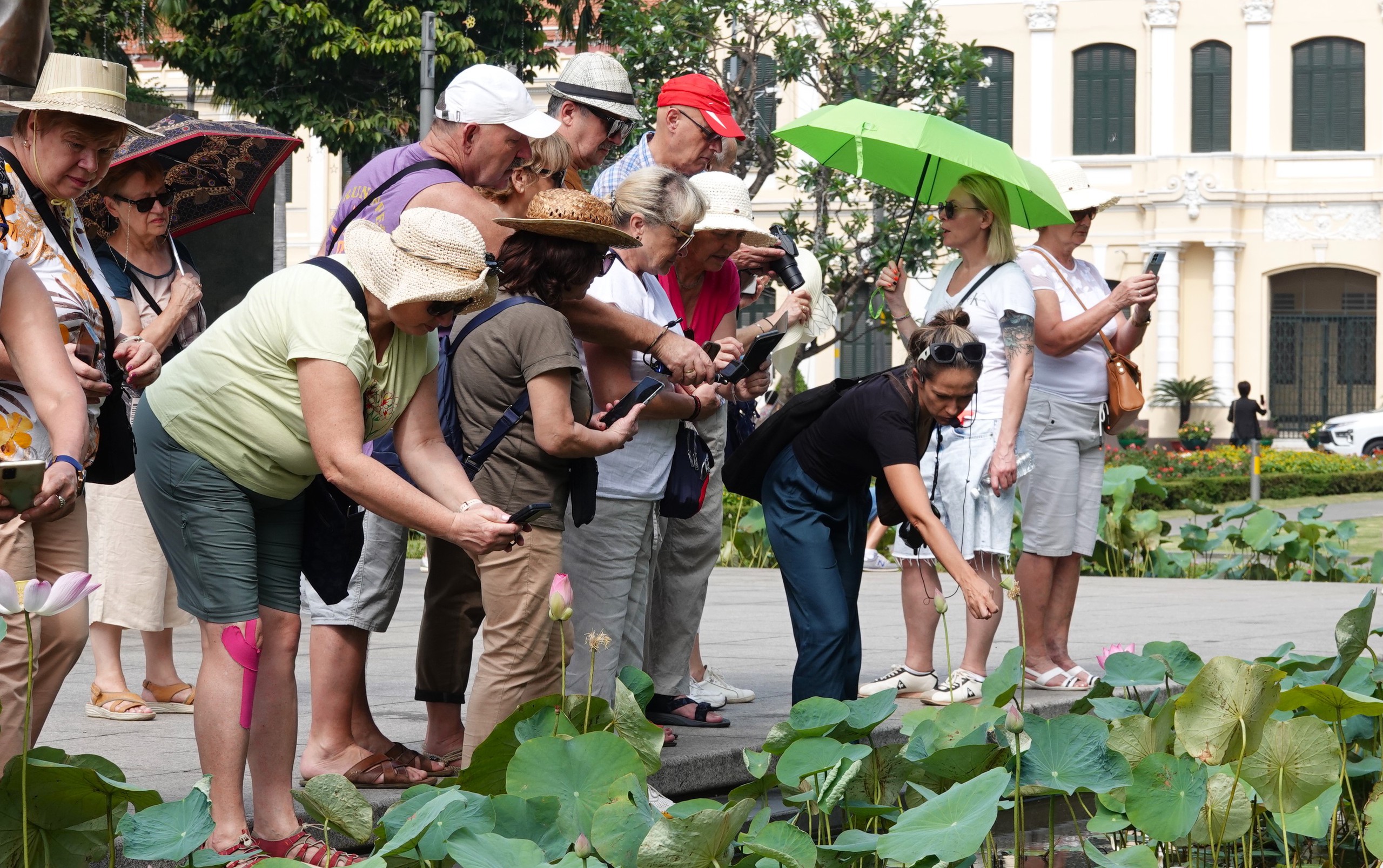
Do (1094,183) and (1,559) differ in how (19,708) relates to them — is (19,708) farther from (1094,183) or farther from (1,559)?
(1094,183)

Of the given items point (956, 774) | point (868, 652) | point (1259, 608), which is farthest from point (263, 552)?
point (1259, 608)

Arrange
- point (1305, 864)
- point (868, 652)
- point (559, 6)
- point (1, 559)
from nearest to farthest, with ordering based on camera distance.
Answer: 1. point (1, 559)
2. point (1305, 864)
3. point (868, 652)
4. point (559, 6)

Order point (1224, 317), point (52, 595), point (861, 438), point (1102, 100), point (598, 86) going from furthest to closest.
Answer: point (1102, 100), point (1224, 317), point (598, 86), point (861, 438), point (52, 595)

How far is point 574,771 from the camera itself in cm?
302

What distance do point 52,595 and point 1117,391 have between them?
4061 mm

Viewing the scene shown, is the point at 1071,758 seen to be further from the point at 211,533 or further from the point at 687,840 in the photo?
the point at 211,533

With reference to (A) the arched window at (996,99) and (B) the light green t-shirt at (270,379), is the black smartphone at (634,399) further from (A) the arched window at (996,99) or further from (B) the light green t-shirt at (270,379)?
(A) the arched window at (996,99)

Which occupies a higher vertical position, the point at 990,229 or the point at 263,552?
the point at 990,229

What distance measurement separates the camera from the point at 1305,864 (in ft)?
11.8

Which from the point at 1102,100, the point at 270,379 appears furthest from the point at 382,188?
the point at 1102,100

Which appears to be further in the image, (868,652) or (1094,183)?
(1094,183)

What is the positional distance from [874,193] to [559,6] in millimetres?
6439

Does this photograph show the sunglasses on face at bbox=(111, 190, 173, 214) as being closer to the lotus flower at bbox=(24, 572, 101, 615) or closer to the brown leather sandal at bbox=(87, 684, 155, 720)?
the brown leather sandal at bbox=(87, 684, 155, 720)

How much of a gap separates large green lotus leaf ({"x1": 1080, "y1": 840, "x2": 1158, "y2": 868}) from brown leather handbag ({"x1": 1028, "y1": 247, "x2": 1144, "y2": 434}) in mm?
2884
